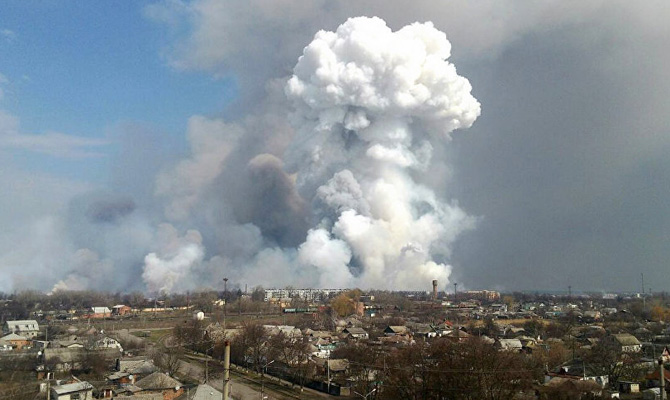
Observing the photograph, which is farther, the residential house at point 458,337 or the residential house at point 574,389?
the residential house at point 458,337

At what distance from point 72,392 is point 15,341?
18.9 metres

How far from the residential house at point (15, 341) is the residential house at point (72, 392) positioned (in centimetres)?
1596

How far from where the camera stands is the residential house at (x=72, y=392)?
2228cm

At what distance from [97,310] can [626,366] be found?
170ft

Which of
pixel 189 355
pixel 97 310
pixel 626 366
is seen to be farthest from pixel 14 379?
pixel 97 310

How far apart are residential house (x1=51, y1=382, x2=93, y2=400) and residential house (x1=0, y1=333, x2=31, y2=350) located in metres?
16.0

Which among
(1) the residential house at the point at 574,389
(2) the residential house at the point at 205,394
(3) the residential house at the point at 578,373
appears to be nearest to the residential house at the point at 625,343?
(3) the residential house at the point at 578,373

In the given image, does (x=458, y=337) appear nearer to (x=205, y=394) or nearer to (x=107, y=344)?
(x=205, y=394)

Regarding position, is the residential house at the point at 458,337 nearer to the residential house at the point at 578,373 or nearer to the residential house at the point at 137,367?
the residential house at the point at 578,373

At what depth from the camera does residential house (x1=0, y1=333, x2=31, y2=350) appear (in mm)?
37144

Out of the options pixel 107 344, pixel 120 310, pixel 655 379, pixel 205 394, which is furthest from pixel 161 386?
pixel 120 310

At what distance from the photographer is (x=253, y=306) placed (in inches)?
2554

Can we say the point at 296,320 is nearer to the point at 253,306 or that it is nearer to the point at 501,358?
the point at 253,306

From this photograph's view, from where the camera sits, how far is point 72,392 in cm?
2255
